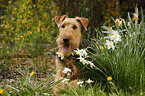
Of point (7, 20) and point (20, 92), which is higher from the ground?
point (7, 20)

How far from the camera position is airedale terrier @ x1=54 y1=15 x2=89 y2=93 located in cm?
265

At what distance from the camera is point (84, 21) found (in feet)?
9.76

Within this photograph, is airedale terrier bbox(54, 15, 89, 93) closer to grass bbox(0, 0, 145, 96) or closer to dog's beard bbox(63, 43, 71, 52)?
dog's beard bbox(63, 43, 71, 52)

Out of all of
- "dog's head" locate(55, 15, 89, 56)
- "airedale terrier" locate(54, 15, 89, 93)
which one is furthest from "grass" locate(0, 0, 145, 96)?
"dog's head" locate(55, 15, 89, 56)

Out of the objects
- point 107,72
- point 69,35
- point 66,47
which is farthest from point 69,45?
point 107,72

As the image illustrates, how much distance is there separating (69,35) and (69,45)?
0.16 meters

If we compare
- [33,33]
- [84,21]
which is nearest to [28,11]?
[33,33]

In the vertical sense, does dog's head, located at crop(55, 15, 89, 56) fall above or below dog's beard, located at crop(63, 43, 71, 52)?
above

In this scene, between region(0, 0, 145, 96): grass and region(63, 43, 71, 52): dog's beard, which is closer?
region(0, 0, 145, 96): grass

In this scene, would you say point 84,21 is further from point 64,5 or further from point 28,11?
point 28,11

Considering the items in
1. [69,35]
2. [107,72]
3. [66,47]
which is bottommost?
[107,72]

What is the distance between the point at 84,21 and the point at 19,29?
12.1 feet

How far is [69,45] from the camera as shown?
8.87 ft

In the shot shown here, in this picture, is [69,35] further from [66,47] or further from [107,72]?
[107,72]
